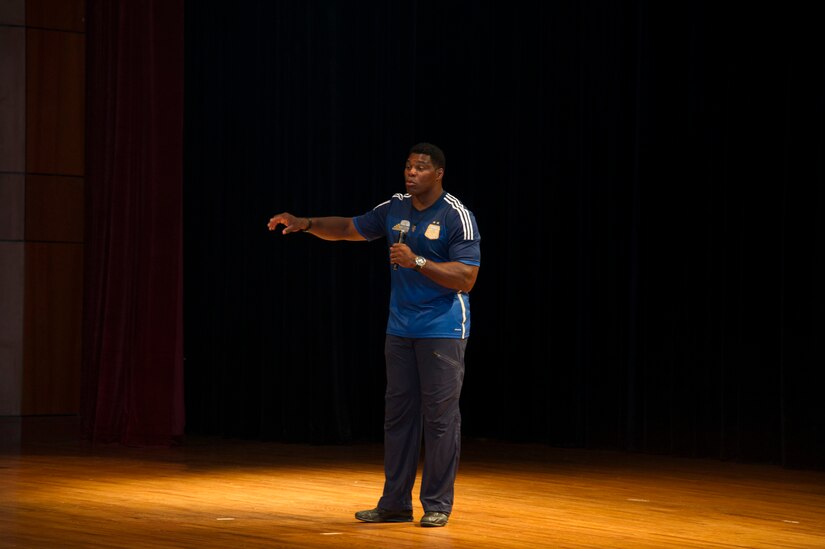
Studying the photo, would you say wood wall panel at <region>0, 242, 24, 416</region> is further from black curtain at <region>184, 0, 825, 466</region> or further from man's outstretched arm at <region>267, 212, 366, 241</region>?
man's outstretched arm at <region>267, 212, 366, 241</region>

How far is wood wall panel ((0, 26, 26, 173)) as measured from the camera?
9.02 m

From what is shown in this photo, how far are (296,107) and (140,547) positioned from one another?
4559mm

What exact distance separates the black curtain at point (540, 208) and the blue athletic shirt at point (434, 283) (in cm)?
287

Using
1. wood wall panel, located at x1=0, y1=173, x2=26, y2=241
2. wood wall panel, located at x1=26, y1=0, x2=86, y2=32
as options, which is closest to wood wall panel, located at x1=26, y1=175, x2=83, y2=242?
wood wall panel, located at x1=0, y1=173, x2=26, y2=241

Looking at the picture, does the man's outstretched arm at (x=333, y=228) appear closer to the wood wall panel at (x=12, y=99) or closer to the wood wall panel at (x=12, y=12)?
the wood wall panel at (x=12, y=99)

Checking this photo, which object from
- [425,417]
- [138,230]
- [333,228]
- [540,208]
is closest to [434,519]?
[425,417]

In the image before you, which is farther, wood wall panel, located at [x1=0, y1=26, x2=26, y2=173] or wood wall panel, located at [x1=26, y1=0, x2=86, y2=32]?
wood wall panel, located at [x1=26, y1=0, x2=86, y2=32]

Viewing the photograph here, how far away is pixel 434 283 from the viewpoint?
467 cm

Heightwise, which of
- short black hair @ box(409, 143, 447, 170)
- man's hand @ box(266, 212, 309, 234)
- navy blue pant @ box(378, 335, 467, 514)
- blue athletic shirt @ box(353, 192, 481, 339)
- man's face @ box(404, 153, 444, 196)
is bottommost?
navy blue pant @ box(378, 335, 467, 514)

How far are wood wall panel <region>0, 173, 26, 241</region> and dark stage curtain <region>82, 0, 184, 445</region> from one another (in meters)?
0.89

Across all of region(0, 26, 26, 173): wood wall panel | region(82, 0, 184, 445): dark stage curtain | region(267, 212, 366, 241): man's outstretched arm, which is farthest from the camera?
region(0, 26, 26, 173): wood wall panel

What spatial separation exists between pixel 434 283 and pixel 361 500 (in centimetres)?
130

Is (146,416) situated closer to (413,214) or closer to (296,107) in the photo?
(296,107)

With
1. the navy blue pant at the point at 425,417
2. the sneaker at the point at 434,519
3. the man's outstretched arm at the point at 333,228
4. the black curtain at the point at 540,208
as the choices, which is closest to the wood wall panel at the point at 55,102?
the black curtain at the point at 540,208
